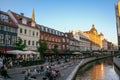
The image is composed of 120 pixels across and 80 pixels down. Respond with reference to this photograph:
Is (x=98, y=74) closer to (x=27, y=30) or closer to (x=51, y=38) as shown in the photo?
(x=27, y=30)

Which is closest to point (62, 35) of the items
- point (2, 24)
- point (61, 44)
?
point (61, 44)

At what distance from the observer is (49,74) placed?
75.6 feet

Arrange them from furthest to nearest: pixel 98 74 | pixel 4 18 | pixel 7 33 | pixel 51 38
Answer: pixel 51 38, pixel 4 18, pixel 7 33, pixel 98 74

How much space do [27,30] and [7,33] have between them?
379 inches

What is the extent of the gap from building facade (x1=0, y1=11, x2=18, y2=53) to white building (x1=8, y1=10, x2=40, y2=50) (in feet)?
7.47

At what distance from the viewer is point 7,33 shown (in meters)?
48.2

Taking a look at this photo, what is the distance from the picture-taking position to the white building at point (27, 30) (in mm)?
53963

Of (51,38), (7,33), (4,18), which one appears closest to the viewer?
(7,33)

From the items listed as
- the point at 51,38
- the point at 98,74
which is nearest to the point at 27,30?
the point at 51,38

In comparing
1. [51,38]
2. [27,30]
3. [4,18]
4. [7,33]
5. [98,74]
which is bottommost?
[98,74]

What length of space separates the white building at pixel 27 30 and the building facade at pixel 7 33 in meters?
2.28

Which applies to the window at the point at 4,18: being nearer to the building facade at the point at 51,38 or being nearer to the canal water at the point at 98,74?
the building facade at the point at 51,38

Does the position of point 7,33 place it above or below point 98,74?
above

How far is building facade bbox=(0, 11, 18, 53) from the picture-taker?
46219 mm
